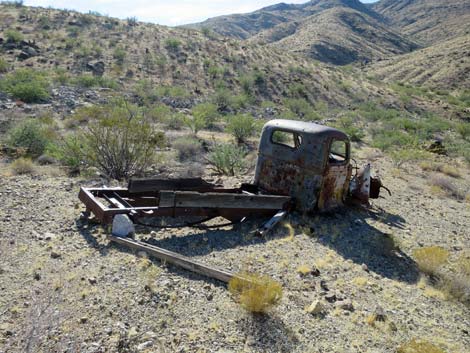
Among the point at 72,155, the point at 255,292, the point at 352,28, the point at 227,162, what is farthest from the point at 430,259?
the point at 352,28

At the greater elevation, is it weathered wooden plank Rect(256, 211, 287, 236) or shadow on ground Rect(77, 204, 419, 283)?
weathered wooden plank Rect(256, 211, 287, 236)

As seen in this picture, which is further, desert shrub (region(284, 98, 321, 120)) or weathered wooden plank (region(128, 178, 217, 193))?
desert shrub (region(284, 98, 321, 120))

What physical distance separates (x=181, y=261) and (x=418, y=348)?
2535 mm

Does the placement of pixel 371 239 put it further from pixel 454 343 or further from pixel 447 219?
pixel 447 219

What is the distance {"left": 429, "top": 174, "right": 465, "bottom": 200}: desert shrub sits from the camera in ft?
34.7

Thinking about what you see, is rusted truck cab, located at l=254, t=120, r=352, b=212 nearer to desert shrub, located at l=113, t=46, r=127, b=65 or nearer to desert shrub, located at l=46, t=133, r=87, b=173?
desert shrub, located at l=46, t=133, r=87, b=173

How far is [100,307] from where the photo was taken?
350 cm

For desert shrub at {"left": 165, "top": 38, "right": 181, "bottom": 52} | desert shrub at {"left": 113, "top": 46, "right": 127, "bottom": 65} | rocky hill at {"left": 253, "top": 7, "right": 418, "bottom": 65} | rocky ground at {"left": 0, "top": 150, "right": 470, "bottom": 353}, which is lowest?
rocky ground at {"left": 0, "top": 150, "right": 470, "bottom": 353}

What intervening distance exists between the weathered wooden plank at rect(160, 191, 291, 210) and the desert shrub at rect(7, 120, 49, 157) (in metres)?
6.49

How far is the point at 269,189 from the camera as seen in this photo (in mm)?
6621

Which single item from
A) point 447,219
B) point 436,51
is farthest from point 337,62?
point 447,219

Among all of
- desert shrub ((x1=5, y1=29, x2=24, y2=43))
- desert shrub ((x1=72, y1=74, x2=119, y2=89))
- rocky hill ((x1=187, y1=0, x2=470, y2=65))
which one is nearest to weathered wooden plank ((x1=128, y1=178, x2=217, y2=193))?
desert shrub ((x1=72, y1=74, x2=119, y2=89))

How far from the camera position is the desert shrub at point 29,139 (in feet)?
32.7

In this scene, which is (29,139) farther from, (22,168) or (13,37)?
(13,37)
